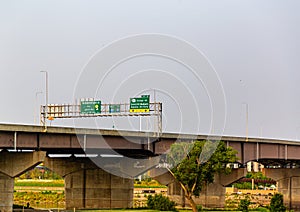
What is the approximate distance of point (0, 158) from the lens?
8175cm

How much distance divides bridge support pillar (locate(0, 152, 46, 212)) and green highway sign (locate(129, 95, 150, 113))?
13.5 metres

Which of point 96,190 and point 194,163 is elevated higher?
point 194,163

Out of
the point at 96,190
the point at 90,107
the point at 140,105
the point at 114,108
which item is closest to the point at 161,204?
the point at 140,105

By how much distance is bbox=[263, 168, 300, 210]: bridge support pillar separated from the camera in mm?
136250

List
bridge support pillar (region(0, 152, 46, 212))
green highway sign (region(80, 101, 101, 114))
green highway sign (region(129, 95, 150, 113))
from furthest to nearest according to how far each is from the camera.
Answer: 1. green highway sign (region(80, 101, 101, 114))
2. green highway sign (region(129, 95, 150, 113))
3. bridge support pillar (region(0, 152, 46, 212))

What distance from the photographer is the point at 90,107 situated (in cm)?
8750

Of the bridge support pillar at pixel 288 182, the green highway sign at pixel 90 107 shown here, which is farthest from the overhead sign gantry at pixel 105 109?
the bridge support pillar at pixel 288 182

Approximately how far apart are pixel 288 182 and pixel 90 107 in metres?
64.5

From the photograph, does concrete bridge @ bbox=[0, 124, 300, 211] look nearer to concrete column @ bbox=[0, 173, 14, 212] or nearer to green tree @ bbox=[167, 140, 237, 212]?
concrete column @ bbox=[0, 173, 14, 212]

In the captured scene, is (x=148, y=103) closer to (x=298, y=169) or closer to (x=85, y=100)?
(x=85, y=100)

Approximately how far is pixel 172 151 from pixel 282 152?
4002cm

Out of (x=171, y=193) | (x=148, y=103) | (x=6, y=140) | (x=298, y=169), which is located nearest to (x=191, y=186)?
(x=148, y=103)

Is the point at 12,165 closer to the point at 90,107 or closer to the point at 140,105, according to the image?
the point at 90,107

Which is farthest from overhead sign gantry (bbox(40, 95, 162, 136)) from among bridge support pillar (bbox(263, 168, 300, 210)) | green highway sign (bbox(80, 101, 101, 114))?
bridge support pillar (bbox(263, 168, 300, 210))
